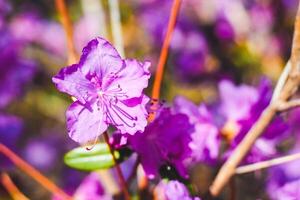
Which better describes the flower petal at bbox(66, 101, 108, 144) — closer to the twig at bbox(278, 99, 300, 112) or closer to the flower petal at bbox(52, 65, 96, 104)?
the flower petal at bbox(52, 65, 96, 104)

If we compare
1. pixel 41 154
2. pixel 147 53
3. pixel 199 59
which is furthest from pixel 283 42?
pixel 41 154

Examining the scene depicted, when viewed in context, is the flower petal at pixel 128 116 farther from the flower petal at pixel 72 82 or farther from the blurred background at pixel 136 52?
the blurred background at pixel 136 52

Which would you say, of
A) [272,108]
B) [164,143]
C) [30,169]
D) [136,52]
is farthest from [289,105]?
[136,52]

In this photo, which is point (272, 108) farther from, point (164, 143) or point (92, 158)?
point (92, 158)

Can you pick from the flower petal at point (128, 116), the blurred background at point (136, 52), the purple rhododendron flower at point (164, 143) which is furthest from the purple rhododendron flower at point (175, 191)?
the blurred background at point (136, 52)

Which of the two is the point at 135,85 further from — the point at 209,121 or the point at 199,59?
the point at 199,59

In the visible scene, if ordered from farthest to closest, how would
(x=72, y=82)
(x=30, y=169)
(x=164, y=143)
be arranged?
(x=30, y=169), (x=164, y=143), (x=72, y=82)
